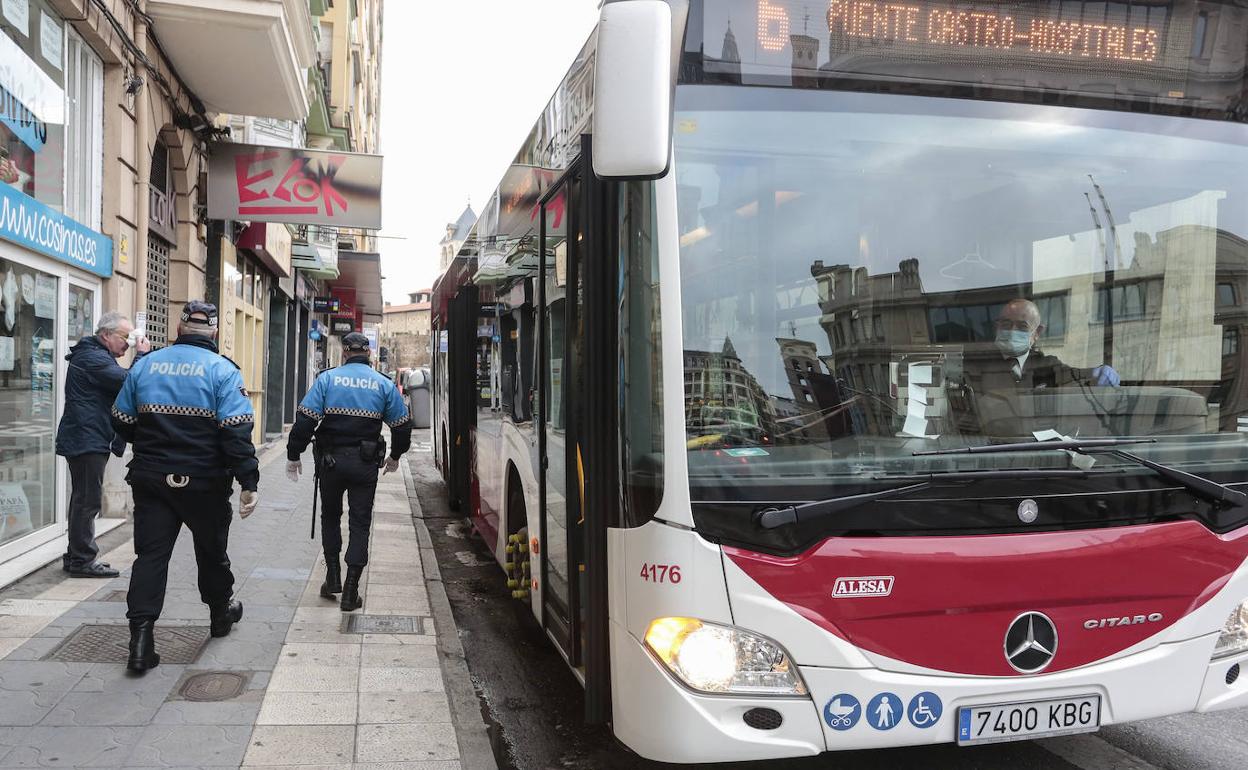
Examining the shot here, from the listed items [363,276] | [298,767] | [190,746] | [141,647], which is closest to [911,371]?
[298,767]

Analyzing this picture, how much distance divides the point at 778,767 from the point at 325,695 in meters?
2.14

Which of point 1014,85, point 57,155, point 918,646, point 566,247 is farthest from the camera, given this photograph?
point 57,155

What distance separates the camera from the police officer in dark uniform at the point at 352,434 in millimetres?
5969

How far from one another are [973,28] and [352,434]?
432 cm

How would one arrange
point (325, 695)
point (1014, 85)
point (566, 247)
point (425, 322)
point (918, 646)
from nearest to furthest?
point (918, 646) < point (1014, 85) < point (566, 247) < point (325, 695) < point (425, 322)

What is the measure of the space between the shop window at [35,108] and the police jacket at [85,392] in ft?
5.32

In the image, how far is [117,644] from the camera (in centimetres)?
509

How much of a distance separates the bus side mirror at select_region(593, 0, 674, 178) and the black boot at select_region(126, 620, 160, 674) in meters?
3.44

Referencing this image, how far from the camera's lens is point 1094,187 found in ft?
10.9

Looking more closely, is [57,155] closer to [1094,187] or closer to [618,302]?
[618,302]

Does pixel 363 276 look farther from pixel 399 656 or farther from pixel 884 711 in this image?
pixel 884 711

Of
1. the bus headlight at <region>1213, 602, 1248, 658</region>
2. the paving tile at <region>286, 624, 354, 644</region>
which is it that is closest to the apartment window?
the paving tile at <region>286, 624, 354, 644</region>

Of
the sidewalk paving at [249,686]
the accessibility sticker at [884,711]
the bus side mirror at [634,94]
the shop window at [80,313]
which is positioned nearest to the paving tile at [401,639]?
the sidewalk paving at [249,686]

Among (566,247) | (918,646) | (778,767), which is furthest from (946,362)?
(778,767)
